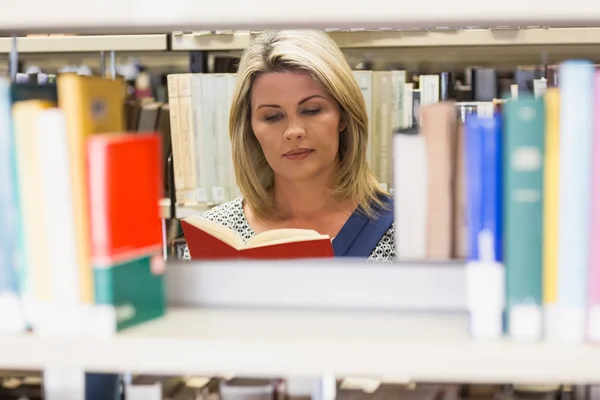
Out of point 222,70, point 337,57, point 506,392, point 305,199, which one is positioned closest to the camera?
point 506,392

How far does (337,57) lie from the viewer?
6.24 feet

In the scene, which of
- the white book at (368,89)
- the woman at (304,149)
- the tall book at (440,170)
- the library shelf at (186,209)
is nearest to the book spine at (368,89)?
the white book at (368,89)

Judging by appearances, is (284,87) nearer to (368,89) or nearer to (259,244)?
(368,89)

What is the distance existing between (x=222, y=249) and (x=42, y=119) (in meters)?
0.48

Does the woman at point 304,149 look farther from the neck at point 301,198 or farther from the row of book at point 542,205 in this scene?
the row of book at point 542,205

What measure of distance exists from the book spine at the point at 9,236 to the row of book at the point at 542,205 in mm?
460

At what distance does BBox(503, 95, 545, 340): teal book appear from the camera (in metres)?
0.67

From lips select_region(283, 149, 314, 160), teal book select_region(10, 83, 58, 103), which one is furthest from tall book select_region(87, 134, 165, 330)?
lips select_region(283, 149, 314, 160)

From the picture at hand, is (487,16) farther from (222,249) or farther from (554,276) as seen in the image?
(222,249)

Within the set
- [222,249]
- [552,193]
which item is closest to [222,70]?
[222,249]

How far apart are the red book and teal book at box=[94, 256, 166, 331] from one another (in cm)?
1

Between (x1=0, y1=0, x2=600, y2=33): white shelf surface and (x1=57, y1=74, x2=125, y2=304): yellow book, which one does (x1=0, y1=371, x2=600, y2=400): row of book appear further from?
(x1=0, y1=0, x2=600, y2=33): white shelf surface

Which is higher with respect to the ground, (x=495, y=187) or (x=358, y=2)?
(x=358, y=2)

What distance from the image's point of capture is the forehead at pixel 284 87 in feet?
6.50
